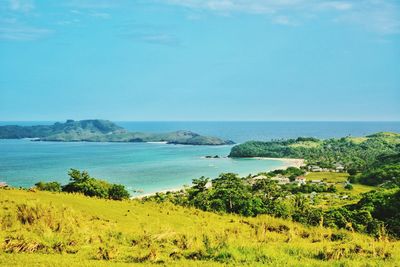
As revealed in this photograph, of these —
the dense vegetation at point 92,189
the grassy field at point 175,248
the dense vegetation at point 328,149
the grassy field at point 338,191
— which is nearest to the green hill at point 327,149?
the dense vegetation at point 328,149

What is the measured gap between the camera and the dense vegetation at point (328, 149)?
460 ft

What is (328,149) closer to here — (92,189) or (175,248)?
(92,189)

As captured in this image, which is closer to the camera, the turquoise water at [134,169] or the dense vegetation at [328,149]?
the turquoise water at [134,169]

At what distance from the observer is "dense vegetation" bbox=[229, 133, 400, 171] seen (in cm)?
14027

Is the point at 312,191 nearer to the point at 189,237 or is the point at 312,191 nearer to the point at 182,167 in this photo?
the point at 182,167

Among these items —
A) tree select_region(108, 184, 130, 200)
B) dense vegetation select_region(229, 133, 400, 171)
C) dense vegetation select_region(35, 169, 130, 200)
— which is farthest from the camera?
dense vegetation select_region(229, 133, 400, 171)

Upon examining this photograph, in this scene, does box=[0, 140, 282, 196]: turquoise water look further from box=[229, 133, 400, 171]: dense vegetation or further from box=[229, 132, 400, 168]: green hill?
box=[229, 132, 400, 168]: green hill

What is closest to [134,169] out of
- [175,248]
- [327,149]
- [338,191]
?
[338,191]

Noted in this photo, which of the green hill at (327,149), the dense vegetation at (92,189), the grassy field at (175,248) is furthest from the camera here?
the green hill at (327,149)

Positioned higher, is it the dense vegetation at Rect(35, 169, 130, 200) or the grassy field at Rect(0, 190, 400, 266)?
the grassy field at Rect(0, 190, 400, 266)

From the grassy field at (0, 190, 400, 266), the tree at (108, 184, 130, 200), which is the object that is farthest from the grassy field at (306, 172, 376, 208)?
the grassy field at (0, 190, 400, 266)

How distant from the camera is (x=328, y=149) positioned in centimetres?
16888

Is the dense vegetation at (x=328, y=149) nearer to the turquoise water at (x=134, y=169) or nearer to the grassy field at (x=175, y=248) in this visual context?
the turquoise water at (x=134, y=169)

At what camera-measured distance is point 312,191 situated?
84500mm
